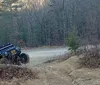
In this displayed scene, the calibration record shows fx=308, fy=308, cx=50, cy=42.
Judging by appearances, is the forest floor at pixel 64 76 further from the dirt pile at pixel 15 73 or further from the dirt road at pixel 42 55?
the dirt road at pixel 42 55

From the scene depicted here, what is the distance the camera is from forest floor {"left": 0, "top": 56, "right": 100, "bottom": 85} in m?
9.71

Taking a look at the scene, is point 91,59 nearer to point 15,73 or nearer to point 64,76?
point 64,76

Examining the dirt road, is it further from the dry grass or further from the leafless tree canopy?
the leafless tree canopy

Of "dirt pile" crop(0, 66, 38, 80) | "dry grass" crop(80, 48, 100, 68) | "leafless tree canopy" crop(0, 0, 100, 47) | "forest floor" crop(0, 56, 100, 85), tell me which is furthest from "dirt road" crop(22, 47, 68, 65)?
"leafless tree canopy" crop(0, 0, 100, 47)

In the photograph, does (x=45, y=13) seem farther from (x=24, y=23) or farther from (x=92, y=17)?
(x=92, y=17)

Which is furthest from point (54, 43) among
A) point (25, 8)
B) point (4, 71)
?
point (4, 71)

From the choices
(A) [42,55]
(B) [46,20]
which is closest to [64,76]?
(A) [42,55]

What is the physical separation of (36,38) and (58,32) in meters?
3.30

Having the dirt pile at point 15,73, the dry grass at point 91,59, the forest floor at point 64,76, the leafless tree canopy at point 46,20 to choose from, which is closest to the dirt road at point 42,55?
the dry grass at point 91,59

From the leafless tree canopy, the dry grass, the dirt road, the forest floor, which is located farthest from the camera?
the leafless tree canopy

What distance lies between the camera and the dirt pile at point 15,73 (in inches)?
385

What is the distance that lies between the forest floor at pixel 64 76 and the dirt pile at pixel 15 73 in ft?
0.56

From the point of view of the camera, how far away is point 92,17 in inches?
1665

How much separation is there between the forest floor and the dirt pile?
0.17m
